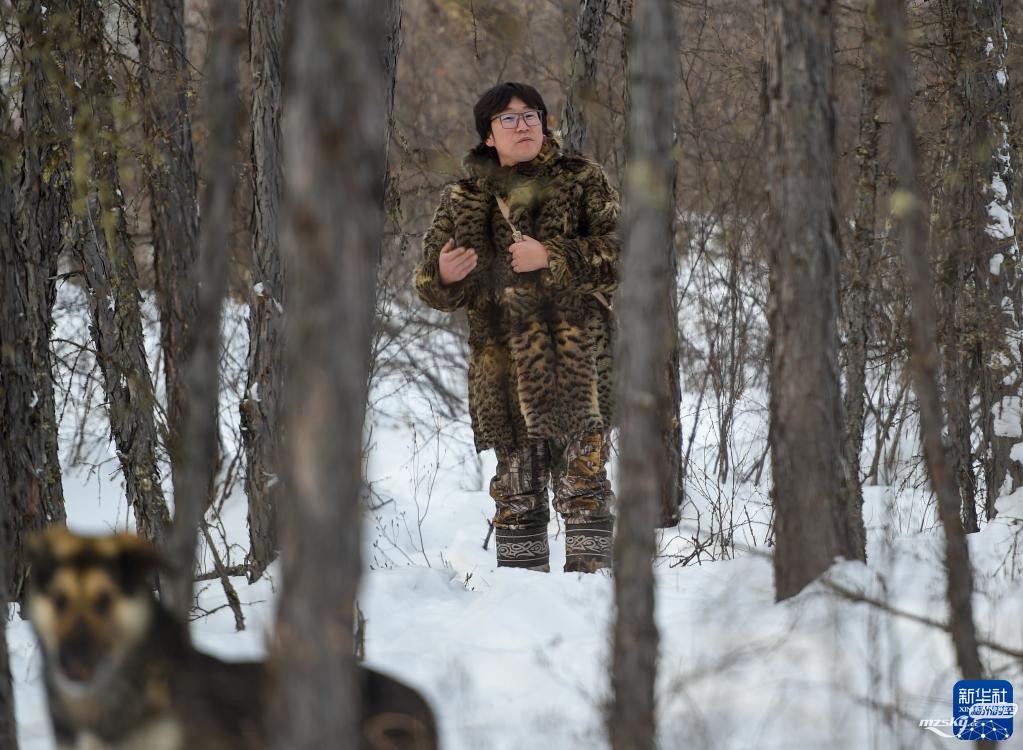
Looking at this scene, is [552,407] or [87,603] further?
[552,407]

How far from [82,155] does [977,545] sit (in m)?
3.76

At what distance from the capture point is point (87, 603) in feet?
6.29

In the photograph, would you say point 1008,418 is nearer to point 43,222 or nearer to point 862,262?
point 862,262

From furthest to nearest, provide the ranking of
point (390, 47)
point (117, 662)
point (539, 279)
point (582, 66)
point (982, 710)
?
point (582, 66) → point (539, 279) → point (390, 47) → point (982, 710) → point (117, 662)

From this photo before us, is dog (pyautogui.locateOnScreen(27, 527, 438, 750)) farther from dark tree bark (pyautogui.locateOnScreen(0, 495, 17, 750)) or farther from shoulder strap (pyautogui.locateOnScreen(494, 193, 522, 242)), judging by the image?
shoulder strap (pyautogui.locateOnScreen(494, 193, 522, 242))

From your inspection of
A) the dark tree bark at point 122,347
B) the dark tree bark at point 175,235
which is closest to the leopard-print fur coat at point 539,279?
the dark tree bark at point 122,347

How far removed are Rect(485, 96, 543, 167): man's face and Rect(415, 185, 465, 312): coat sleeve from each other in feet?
1.18

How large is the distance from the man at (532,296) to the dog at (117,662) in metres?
2.91

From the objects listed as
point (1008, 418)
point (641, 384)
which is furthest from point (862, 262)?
point (641, 384)

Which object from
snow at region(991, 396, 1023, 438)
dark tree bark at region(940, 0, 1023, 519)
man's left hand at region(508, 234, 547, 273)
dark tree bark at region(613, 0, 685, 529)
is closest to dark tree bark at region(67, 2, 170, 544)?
man's left hand at region(508, 234, 547, 273)

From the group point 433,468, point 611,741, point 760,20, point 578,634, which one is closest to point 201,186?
point 433,468

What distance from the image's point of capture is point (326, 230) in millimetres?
1816

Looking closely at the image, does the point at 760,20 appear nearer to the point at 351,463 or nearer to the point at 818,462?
the point at 818,462

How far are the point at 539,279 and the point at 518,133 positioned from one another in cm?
63
